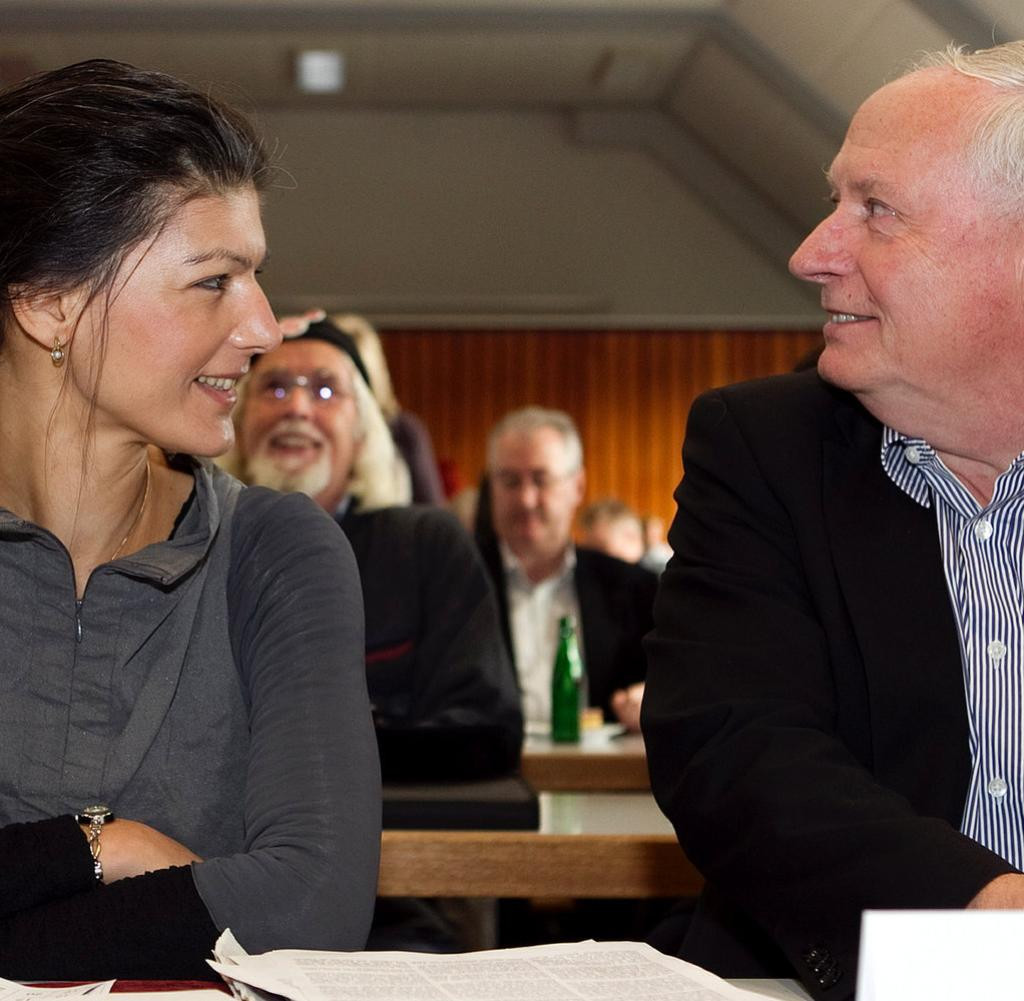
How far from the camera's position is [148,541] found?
1.65m

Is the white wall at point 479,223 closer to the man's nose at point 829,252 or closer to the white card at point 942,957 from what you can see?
the man's nose at point 829,252

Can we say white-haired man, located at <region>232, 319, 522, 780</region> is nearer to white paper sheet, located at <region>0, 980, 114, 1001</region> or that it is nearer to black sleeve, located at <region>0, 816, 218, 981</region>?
black sleeve, located at <region>0, 816, 218, 981</region>

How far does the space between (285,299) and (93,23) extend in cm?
310

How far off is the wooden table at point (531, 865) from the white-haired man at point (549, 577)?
5.55 feet

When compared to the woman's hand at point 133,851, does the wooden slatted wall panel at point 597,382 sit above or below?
above

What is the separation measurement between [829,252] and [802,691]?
49cm

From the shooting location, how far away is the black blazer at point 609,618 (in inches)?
160

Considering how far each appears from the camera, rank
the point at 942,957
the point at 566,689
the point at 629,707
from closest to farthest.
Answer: the point at 942,957, the point at 566,689, the point at 629,707

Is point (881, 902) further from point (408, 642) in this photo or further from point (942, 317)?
point (408, 642)

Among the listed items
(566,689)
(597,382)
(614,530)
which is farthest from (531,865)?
(597,382)

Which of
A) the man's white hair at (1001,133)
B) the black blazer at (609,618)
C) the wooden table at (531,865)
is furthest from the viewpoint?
the black blazer at (609,618)

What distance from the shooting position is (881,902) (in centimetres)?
128

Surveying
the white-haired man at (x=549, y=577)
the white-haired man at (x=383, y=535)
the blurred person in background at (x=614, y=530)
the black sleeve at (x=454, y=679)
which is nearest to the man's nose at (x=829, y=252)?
the black sleeve at (x=454, y=679)

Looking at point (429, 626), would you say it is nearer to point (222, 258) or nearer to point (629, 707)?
point (629, 707)
